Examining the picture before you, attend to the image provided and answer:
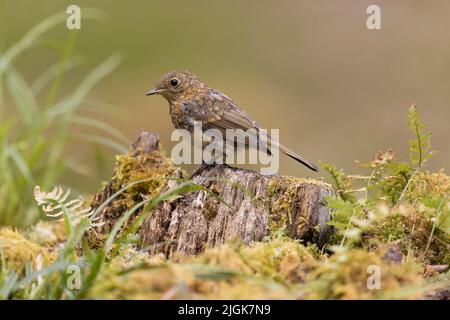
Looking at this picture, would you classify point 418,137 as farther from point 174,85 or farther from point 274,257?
point 174,85

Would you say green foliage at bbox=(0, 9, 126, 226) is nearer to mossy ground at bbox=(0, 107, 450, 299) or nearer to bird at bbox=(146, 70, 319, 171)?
bird at bbox=(146, 70, 319, 171)

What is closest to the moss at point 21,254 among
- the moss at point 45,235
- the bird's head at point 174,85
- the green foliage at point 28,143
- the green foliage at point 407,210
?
the moss at point 45,235

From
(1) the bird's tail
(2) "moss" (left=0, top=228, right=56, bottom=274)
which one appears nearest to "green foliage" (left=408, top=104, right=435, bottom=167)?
(1) the bird's tail

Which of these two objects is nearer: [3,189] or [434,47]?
[3,189]

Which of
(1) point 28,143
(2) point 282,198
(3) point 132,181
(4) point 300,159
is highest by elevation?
(1) point 28,143

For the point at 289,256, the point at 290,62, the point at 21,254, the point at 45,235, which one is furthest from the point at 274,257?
the point at 290,62

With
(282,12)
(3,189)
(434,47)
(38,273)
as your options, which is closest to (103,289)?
(38,273)

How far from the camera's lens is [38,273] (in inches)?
120

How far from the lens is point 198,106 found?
600 centimetres

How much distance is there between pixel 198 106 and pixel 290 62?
9.00 metres

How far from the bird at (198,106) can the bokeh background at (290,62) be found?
4.70 metres

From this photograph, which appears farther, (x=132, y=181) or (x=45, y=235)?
(x=132, y=181)
